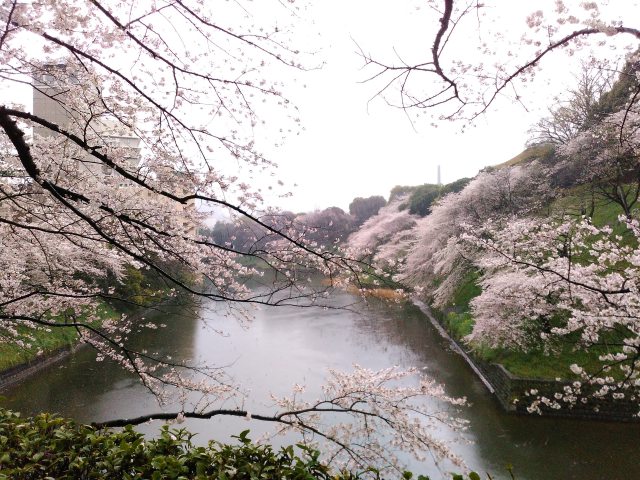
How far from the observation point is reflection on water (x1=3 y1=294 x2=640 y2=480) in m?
6.23

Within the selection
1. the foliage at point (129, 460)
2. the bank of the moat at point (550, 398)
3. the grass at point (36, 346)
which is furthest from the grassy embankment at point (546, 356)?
the grass at point (36, 346)

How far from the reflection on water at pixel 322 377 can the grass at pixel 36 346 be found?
1.78 feet

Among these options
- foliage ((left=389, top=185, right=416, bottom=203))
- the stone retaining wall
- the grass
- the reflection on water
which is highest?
foliage ((left=389, top=185, right=416, bottom=203))

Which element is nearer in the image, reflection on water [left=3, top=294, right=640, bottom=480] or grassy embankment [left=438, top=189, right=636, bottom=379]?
reflection on water [left=3, top=294, right=640, bottom=480]

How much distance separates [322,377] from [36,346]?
23.8 ft

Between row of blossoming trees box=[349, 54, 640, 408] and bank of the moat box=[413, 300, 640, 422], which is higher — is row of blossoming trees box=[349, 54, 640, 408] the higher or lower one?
the higher one

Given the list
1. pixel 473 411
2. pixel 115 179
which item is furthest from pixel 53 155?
pixel 473 411

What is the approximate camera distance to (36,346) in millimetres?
10242

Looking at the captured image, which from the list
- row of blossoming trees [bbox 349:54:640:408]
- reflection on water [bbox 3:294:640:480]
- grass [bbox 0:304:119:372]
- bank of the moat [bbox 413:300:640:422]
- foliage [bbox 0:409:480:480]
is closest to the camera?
foliage [bbox 0:409:480:480]

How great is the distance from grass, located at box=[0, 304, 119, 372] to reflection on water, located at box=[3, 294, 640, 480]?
543 millimetres

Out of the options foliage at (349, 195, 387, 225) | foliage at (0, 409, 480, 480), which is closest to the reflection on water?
foliage at (0, 409, 480, 480)

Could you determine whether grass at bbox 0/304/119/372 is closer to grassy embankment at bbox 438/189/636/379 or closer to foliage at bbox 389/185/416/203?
grassy embankment at bbox 438/189/636/379

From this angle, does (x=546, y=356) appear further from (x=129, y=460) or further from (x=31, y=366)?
(x=31, y=366)

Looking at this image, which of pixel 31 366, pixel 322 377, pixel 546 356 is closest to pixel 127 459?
pixel 322 377
